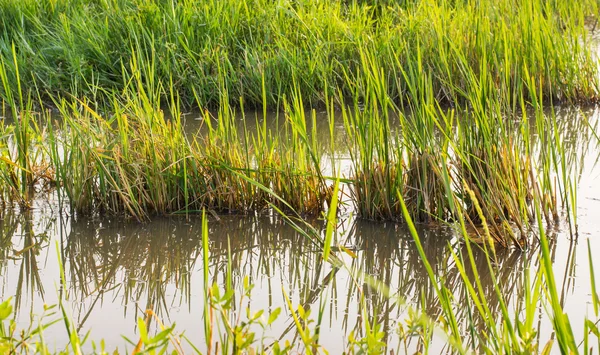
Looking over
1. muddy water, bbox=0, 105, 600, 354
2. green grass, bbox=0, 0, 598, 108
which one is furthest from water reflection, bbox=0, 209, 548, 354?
green grass, bbox=0, 0, 598, 108

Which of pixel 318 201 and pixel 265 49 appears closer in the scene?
pixel 318 201

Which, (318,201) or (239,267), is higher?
(318,201)

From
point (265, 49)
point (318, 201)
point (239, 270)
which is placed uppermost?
point (265, 49)

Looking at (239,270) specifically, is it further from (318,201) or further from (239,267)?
(318,201)

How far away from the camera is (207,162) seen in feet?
10.9

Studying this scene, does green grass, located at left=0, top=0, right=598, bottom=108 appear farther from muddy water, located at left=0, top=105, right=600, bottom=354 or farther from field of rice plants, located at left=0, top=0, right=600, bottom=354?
muddy water, located at left=0, top=105, right=600, bottom=354

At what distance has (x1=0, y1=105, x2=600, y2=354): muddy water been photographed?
235cm

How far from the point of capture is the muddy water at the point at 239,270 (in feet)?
7.72

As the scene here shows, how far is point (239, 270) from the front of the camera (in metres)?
2.76

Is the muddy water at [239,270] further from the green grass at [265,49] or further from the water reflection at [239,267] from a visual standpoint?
the green grass at [265,49]

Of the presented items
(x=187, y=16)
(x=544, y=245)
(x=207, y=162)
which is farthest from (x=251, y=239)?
(x=187, y=16)

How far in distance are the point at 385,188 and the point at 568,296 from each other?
0.85 meters

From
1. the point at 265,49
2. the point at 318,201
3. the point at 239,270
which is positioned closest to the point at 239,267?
the point at 239,270

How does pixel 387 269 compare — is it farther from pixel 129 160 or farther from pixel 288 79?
pixel 288 79
